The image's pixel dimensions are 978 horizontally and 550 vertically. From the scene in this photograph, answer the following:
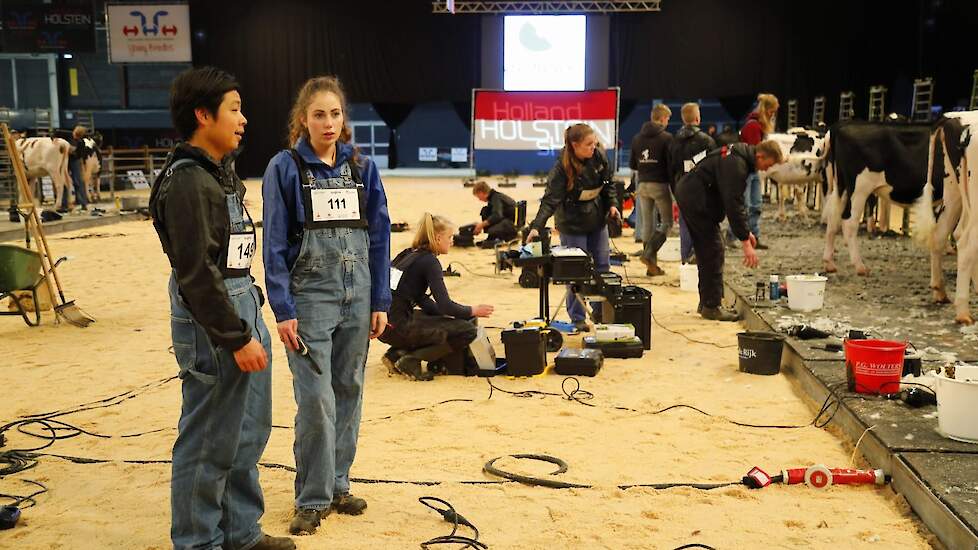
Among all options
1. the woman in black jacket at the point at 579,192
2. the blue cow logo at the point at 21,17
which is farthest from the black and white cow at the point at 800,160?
the blue cow logo at the point at 21,17

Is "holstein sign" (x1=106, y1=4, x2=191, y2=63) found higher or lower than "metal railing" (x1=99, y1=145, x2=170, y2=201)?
higher

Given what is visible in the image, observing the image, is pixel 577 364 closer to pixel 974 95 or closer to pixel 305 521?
pixel 305 521

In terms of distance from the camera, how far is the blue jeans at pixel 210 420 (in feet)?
9.47

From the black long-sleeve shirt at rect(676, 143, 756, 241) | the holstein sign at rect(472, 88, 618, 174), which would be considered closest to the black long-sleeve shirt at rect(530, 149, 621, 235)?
the black long-sleeve shirt at rect(676, 143, 756, 241)

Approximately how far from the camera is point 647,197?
10.5m

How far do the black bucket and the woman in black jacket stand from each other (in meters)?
1.47

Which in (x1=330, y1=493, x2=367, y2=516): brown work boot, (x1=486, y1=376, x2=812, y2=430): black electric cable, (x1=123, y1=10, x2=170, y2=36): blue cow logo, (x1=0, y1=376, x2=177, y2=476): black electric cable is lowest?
(x1=0, y1=376, x2=177, y2=476): black electric cable

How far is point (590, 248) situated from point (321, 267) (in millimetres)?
4177

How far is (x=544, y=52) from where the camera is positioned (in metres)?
26.8

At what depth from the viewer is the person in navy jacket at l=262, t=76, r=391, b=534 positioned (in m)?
3.39

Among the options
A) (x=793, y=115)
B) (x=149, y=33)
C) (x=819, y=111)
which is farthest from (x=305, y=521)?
(x=149, y=33)

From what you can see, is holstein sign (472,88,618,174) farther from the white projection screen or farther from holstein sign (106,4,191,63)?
holstein sign (106,4,191,63)

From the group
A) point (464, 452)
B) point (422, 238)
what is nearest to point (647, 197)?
point (422, 238)

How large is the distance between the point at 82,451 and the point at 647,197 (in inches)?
278
